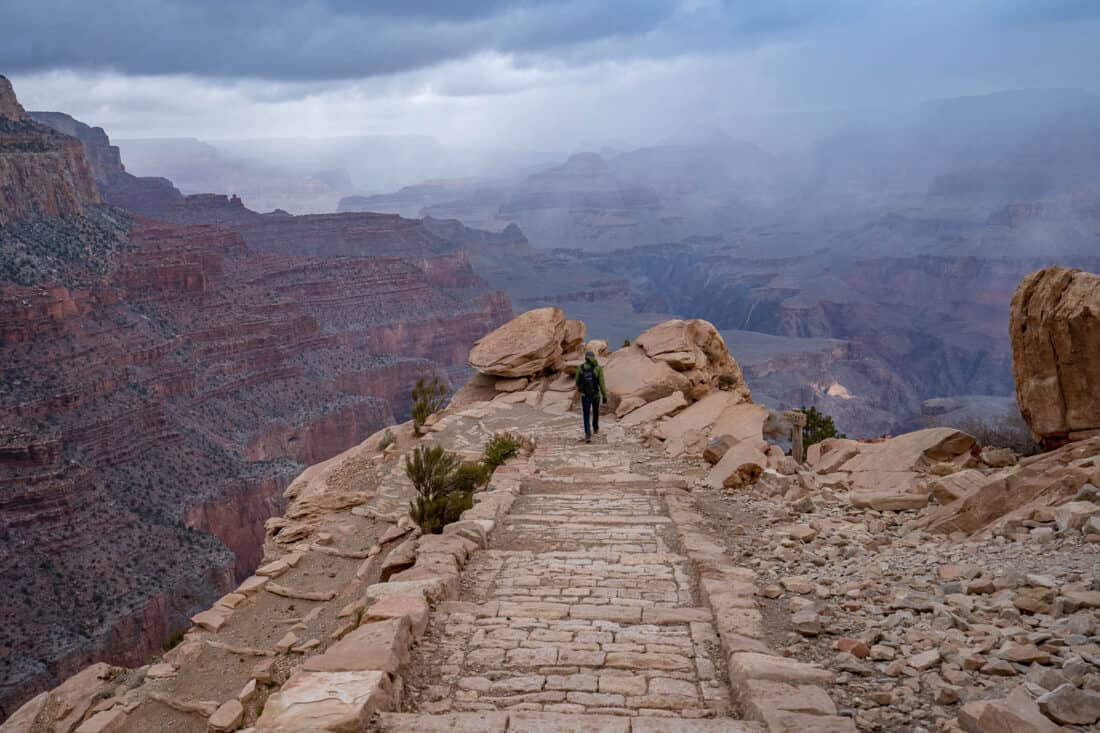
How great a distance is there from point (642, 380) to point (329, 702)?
1500 centimetres

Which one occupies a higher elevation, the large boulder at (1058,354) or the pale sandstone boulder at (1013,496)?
the large boulder at (1058,354)

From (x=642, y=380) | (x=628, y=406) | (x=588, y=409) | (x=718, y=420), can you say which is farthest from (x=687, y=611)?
(x=642, y=380)

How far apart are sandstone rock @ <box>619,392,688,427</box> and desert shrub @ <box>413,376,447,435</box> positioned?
4.66 metres

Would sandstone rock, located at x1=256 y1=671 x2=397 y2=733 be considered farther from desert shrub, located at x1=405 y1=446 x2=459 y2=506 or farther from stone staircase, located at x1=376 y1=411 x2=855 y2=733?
desert shrub, located at x1=405 y1=446 x2=459 y2=506

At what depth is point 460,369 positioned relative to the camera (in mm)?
92375

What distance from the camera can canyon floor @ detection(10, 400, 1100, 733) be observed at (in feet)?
15.7

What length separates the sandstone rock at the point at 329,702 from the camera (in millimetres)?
4613

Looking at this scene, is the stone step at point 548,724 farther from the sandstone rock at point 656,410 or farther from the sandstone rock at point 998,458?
the sandstone rock at point 656,410

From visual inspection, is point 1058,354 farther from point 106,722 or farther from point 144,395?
point 144,395

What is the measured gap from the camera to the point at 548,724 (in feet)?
15.4

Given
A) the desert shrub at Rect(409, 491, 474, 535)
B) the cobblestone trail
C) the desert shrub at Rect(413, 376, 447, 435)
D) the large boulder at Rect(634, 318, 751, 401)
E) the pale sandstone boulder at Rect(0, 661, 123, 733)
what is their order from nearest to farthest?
the cobblestone trail < the desert shrub at Rect(409, 491, 474, 535) < the pale sandstone boulder at Rect(0, 661, 123, 733) < the desert shrub at Rect(413, 376, 447, 435) < the large boulder at Rect(634, 318, 751, 401)

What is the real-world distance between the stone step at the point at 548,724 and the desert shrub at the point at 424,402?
14.4m

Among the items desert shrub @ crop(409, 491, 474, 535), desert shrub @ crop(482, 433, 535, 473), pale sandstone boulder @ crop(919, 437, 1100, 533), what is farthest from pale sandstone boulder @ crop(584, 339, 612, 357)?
pale sandstone boulder @ crop(919, 437, 1100, 533)

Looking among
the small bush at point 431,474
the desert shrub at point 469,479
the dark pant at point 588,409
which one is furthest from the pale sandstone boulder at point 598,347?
the small bush at point 431,474
